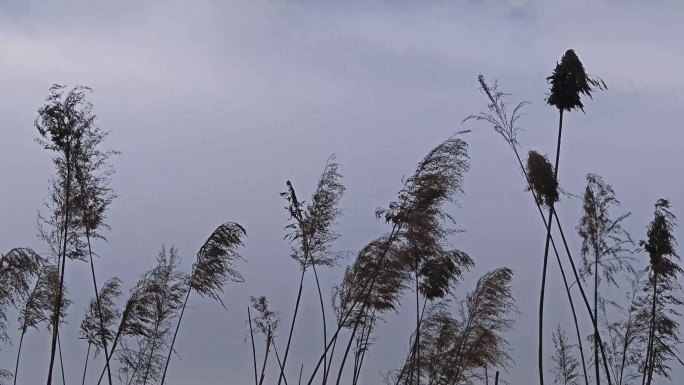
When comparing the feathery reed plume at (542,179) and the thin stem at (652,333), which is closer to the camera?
the feathery reed plume at (542,179)

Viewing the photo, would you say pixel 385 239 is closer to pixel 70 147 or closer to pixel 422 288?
pixel 422 288

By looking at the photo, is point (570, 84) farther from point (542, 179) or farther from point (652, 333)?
point (652, 333)

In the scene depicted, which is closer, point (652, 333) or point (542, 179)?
point (542, 179)

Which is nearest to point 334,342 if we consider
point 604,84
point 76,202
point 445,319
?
point 445,319

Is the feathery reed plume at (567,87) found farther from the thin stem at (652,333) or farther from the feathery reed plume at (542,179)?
the thin stem at (652,333)

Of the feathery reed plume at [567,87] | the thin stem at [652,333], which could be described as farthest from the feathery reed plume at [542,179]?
the thin stem at [652,333]

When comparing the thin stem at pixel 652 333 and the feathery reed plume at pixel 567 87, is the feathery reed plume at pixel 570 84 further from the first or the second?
the thin stem at pixel 652 333

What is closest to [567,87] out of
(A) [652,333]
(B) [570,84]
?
(B) [570,84]

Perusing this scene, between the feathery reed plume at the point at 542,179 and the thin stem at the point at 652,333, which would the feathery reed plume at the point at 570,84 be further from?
the thin stem at the point at 652,333

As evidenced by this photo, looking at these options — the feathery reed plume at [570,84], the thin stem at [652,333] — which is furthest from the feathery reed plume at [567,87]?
the thin stem at [652,333]

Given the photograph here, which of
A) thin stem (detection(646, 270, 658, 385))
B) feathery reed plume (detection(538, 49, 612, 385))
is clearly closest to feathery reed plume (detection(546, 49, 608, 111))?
feathery reed plume (detection(538, 49, 612, 385))

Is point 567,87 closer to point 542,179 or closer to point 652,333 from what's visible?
point 542,179

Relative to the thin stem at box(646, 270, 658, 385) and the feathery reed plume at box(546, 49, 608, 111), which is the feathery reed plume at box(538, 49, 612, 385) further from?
the thin stem at box(646, 270, 658, 385)

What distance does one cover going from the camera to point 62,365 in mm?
11438
